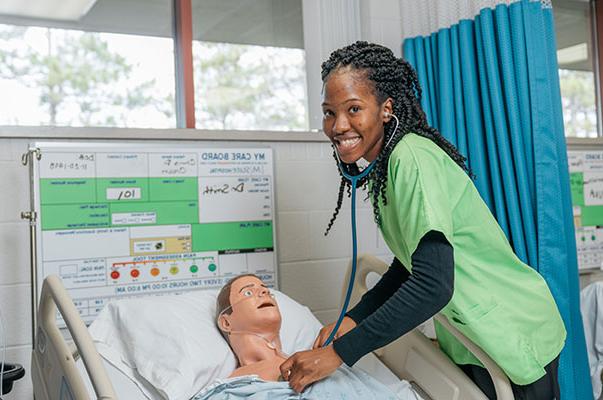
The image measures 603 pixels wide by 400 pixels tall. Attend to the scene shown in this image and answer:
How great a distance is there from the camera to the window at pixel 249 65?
2.50m

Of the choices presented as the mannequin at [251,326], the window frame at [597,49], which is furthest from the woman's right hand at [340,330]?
the window frame at [597,49]

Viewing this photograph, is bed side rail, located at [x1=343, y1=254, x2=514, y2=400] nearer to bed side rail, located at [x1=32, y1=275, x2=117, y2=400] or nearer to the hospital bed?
the hospital bed

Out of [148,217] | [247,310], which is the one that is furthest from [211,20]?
[247,310]

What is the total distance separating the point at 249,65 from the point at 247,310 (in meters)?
1.19

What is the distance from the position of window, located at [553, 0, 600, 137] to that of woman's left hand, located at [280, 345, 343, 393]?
2390mm

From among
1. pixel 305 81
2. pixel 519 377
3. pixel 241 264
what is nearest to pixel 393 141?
pixel 519 377

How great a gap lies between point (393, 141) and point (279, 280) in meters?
1.09

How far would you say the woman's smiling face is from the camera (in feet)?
4.61

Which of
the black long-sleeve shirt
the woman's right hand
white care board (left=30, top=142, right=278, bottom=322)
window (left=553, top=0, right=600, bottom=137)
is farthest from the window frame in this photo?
the black long-sleeve shirt

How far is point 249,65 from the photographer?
2.59 m

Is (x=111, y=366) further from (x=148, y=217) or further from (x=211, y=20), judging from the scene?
(x=211, y=20)

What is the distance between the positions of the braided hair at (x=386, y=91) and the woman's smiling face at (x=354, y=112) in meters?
0.01

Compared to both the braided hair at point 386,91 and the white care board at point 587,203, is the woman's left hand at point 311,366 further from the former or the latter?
the white care board at point 587,203

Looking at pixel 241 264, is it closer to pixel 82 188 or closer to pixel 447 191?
pixel 82 188
